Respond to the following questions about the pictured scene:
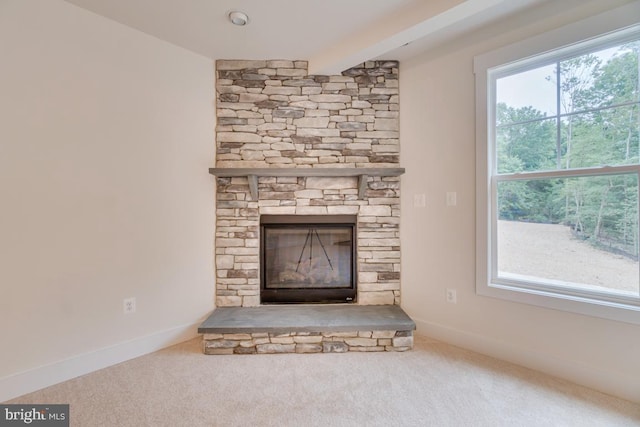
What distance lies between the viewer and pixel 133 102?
6.73ft

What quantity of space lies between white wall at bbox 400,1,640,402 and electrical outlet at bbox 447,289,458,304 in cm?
4

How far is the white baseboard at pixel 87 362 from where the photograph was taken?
159cm

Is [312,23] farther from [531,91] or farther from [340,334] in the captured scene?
[340,334]

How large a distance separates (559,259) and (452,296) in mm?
781

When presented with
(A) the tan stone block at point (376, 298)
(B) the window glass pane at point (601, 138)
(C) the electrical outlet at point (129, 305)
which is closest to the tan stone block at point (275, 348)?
(A) the tan stone block at point (376, 298)

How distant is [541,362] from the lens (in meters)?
1.84

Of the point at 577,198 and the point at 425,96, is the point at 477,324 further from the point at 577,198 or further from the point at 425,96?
the point at 425,96

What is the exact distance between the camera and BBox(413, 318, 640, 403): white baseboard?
1578mm

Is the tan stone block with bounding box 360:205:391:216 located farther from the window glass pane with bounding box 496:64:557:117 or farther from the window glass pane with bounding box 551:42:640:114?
the window glass pane with bounding box 551:42:640:114

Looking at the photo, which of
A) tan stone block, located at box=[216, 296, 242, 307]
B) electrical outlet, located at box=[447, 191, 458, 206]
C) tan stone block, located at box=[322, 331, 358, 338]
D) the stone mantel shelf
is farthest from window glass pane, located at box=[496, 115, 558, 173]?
tan stone block, located at box=[216, 296, 242, 307]

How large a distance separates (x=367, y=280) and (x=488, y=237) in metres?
1.08

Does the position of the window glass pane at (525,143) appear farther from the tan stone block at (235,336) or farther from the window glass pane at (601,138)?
the tan stone block at (235,336)

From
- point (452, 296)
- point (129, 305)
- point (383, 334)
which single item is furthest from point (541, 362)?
point (129, 305)

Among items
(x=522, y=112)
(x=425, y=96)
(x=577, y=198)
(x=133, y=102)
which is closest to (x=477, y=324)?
(x=577, y=198)
